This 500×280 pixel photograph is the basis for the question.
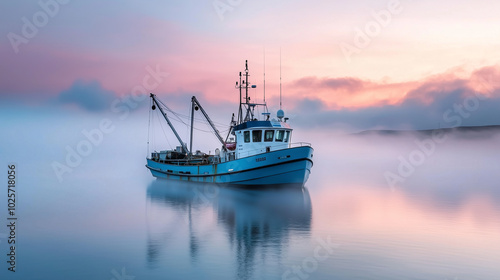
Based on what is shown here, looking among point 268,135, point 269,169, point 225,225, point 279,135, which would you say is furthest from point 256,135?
point 225,225

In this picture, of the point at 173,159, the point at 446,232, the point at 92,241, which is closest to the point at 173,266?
the point at 92,241

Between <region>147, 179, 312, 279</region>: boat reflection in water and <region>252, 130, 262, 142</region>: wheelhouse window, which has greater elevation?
<region>252, 130, 262, 142</region>: wheelhouse window

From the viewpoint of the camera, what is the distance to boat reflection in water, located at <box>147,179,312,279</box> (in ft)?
57.5

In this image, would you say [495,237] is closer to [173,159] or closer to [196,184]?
[196,184]

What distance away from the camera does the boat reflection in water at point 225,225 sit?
1753 cm

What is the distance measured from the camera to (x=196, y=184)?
47.6 metres

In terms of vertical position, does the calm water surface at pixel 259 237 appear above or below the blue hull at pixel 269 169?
below

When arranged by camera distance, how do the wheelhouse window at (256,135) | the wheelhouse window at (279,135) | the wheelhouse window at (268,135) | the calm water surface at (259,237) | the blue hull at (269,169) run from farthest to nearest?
the wheelhouse window at (279,135)
the wheelhouse window at (268,135)
the wheelhouse window at (256,135)
the blue hull at (269,169)
the calm water surface at (259,237)

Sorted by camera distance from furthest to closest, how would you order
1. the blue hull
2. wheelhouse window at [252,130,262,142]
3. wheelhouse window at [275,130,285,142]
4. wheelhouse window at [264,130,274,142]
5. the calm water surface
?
wheelhouse window at [275,130,285,142] < wheelhouse window at [264,130,274,142] < wheelhouse window at [252,130,262,142] < the blue hull < the calm water surface

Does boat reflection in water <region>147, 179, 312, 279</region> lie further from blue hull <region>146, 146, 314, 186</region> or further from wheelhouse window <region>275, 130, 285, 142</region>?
wheelhouse window <region>275, 130, 285, 142</region>

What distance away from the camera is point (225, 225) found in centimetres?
2527

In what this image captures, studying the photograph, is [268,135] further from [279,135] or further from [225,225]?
[225,225]

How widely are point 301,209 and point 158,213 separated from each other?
1019 centimetres

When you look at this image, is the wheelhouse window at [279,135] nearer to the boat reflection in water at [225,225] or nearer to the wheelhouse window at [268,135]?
the wheelhouse window at [268,135]
